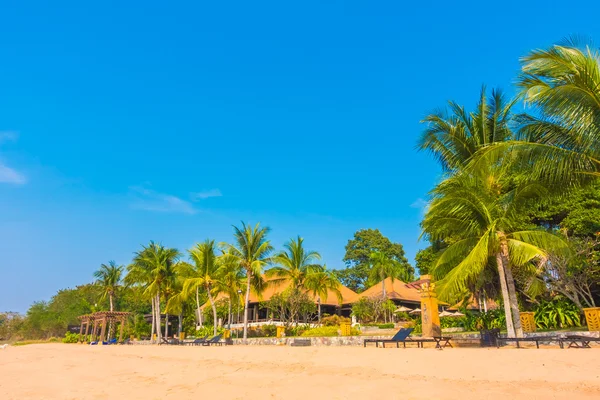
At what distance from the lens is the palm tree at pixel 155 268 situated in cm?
3133

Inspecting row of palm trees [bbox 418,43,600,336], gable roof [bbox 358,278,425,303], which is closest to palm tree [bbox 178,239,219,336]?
gable roof [bbox 358,278,425,303]

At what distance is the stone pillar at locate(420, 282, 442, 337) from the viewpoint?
14.2 meters

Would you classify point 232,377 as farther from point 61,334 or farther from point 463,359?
point 61,334

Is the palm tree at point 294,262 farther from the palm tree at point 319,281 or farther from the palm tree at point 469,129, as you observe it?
the palm tree at point 469,129

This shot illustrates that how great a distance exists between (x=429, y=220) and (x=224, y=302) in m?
24.0

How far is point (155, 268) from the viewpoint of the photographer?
3145 centimetres

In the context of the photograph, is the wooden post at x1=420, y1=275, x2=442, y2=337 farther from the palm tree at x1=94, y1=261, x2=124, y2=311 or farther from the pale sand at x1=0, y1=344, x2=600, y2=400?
the palm tree at x1=94, y1=261, x2=124, y2=311

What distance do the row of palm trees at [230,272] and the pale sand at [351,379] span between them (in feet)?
47.1

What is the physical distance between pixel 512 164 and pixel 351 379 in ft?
22.7

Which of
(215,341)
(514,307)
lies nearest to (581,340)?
(514,307)

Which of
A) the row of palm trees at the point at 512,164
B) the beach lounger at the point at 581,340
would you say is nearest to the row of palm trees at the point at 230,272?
the row of palm trees at the point at 512,164

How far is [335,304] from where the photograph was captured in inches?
1374

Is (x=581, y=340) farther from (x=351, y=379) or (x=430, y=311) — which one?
(x=351, y=379)

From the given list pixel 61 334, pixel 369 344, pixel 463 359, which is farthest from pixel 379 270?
pixel 61 334
